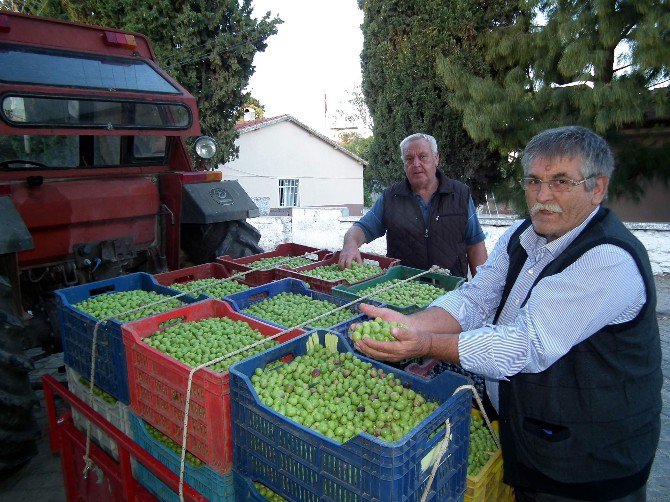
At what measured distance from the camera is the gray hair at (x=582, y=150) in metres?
1.77

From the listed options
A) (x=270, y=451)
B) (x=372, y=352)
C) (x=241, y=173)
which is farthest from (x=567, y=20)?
(x=241, y=173)

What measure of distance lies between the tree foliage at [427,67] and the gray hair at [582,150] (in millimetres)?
7425

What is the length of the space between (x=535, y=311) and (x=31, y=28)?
3.78m

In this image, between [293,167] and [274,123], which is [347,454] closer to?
[274,123]

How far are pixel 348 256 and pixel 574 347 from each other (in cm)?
222

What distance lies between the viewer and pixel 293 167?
2248cm

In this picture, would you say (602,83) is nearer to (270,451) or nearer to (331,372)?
(331,372)

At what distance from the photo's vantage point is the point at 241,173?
2041 centimetres

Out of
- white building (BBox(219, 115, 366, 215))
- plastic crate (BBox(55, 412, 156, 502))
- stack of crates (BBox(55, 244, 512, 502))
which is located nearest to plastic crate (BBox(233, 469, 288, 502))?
stack of crates (BBox(55, 244, 512, 502))

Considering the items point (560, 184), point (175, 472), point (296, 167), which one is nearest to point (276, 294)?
point (175, 472)

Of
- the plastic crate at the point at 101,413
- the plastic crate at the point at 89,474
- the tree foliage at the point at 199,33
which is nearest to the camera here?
the plastic crate at the point at 89,474

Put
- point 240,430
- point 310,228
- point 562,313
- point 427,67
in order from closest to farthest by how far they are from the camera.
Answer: point 562,313
point 240,430
point 427,67
point 310,228

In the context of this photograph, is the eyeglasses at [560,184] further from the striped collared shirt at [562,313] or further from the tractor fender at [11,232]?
the tractor fender at [11,232]

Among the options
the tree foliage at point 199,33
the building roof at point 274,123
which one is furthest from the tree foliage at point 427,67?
the building roof at point 274,123
